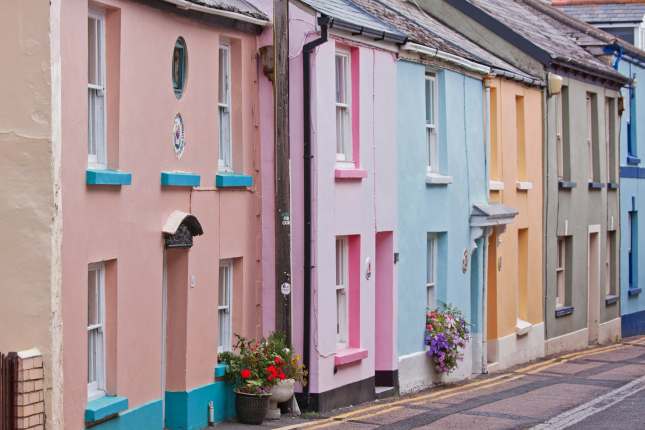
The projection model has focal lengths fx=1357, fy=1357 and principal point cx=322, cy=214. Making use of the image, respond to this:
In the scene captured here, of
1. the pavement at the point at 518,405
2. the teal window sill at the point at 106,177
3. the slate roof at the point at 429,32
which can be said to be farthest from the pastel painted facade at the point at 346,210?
the teal window sill at the point at 106,177

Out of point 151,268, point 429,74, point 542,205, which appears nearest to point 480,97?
point 429,74

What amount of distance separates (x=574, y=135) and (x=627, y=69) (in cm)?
595

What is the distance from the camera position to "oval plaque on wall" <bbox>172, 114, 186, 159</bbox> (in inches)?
618

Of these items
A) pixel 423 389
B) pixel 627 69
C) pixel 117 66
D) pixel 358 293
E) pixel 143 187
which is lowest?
pixel 423 389

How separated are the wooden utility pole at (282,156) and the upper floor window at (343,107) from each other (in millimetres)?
2220

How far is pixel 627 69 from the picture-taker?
122ft

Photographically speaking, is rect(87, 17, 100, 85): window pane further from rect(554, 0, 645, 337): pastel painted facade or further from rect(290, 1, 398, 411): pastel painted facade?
rect(554, 0, 645, 337): pastel painted facade

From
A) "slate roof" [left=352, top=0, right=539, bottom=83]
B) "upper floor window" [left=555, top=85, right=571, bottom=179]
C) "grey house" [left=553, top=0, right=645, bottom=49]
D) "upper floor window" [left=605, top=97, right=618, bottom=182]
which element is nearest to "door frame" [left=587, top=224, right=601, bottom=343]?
"upper floor window" [left=605, top=97, right=618, bottom=182]

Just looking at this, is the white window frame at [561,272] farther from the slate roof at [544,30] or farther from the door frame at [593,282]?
the slate roof at [544,30]

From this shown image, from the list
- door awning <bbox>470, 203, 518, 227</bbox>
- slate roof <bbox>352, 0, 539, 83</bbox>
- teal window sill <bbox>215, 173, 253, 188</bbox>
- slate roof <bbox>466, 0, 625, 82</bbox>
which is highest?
slate roof <bbox>466, 0, 625, 82</bbox>

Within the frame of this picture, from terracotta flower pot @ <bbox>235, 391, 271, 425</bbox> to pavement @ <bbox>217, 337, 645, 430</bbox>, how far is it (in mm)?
154

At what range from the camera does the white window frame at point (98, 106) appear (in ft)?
45.6

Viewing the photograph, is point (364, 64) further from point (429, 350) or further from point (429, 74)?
point (429, 350)

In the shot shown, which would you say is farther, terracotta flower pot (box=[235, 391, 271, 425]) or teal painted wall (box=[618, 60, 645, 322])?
teal painted wall (box=[618, 60, 645, 322])
